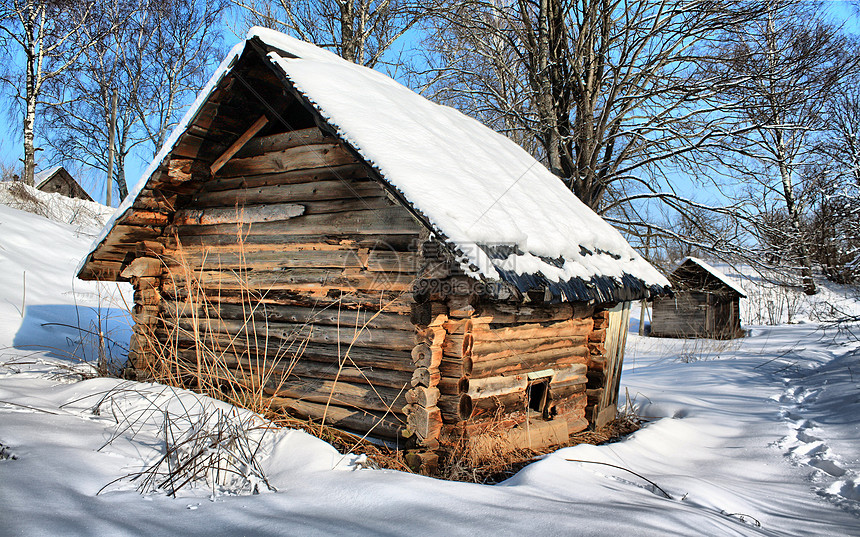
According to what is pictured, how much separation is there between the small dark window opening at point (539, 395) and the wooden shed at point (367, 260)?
0.07ft

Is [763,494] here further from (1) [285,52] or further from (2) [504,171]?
(1) [285,52]

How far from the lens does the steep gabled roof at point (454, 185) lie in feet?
12.4

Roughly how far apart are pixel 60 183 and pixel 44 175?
3.51 meters

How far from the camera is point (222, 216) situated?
5.80 metres

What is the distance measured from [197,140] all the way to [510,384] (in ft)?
13.8

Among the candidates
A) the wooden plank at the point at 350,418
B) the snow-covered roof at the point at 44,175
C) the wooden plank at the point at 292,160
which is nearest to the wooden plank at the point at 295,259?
the wooden plank at the point at 292,160

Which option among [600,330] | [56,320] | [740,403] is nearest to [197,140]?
[600,330]

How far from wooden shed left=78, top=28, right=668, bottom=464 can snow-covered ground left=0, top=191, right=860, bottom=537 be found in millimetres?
746

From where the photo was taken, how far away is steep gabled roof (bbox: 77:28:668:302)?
12.4 feet

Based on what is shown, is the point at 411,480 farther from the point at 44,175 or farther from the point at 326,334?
the point at 44,175

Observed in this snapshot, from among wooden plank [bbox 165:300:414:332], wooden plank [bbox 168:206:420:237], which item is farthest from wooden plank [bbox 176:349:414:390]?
wooden plank [bbox 168:206:420:237]

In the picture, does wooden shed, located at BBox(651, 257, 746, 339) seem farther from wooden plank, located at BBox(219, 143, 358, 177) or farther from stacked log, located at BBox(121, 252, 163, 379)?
stacked log, located at BBox(121, 252, 163, 379)

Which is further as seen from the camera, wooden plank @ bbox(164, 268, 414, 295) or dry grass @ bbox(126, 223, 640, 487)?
wooden plank @ bbox(164, 268, 414, 295)

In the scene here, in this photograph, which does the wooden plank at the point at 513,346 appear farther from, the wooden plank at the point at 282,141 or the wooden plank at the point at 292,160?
the wooden plank at the point at 282,141
